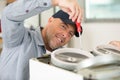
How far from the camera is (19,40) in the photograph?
3.33 feet

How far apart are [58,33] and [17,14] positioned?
0.38m

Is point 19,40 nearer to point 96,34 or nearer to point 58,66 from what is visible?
point 58,66

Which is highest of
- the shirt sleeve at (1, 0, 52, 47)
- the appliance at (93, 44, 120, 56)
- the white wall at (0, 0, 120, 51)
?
the shirt sleeve at (1, 0, 52, 47)

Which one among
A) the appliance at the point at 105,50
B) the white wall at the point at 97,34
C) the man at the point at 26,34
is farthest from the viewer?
the white wall at the point at 97,34

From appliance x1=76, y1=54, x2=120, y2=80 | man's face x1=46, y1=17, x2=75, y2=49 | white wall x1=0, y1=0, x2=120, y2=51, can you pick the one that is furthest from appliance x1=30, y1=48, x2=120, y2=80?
white wall x1=0, y1=0, x2=120, y2=51

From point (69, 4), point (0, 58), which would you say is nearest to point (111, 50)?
point (69, 4)

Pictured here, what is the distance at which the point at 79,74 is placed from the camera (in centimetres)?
49

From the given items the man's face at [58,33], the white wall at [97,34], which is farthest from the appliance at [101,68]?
the white wall at [97,34]

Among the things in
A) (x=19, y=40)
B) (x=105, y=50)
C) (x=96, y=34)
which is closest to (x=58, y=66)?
(x=105, y=50)

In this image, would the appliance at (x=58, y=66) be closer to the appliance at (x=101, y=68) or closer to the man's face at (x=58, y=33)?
the appliance at (x=101, y=68)

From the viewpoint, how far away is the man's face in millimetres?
1158

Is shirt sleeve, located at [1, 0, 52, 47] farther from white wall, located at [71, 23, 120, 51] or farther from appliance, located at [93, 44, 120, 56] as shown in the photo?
white wall, located at [71, 23, 120, 51]

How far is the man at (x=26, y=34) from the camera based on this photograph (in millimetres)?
779

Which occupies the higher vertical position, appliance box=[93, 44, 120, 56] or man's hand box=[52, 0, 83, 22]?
man's hand box=[52, 0, 83, 22]
